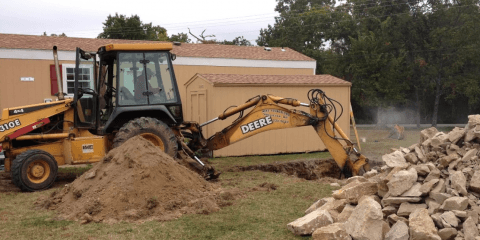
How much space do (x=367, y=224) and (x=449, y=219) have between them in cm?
93

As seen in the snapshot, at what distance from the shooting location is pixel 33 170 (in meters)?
8.82

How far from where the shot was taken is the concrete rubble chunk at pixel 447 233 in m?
5.15

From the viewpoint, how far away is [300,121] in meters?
10.2

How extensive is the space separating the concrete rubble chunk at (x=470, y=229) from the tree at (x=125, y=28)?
3036cm

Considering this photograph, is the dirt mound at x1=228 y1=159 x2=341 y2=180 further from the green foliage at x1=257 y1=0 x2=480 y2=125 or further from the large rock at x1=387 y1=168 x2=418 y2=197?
the green foliage at x1=257 y1=0 x2=480 y2=125

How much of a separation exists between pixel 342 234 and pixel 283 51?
1843cm

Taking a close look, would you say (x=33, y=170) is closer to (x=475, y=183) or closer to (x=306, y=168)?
(x=306, y=168)

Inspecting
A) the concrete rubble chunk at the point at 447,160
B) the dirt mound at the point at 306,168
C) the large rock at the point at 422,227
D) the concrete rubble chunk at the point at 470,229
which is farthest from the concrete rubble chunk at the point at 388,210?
the dirt mound at the point at 306,168

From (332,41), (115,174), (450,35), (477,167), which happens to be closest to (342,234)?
(477,167)

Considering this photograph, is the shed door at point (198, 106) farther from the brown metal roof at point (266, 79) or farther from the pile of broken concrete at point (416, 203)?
the pile of broken concrete at point (416, 203)

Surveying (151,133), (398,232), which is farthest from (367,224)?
(151,133)

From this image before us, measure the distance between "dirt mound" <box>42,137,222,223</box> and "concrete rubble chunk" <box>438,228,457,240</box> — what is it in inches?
131

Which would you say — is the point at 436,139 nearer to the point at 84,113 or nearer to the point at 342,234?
the point at 342,234

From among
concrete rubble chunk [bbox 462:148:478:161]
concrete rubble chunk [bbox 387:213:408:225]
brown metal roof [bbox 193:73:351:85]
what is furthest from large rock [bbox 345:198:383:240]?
brown metal roof [bbox 193:73:351:85]
